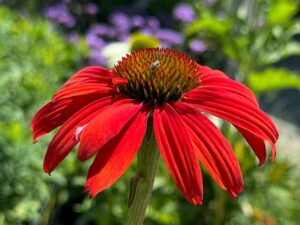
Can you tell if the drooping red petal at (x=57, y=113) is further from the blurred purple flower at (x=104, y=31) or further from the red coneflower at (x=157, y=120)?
the blurred purple flower at (x=104, y=31)

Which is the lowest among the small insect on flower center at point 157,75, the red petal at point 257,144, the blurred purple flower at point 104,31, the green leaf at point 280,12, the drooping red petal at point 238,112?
the blurred purple flower at point 104,31

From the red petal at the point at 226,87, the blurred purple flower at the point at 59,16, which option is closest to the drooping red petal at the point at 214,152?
the red petal at the point at 226,87

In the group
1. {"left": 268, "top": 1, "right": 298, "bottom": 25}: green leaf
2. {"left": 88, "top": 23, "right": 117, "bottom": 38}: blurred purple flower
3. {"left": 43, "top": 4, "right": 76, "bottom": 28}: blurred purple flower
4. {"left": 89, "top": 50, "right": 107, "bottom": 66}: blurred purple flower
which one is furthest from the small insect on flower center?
{"left": 43, "top": 4, "right": 76, "bottom": 28}: blurred purple flower

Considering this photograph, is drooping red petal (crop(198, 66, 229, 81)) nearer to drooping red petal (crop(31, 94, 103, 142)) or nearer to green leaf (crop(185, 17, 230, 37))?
drooping red petal (crop(31, 94, 103, 142))

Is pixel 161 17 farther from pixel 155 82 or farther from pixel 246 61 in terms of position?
pixel 155 82

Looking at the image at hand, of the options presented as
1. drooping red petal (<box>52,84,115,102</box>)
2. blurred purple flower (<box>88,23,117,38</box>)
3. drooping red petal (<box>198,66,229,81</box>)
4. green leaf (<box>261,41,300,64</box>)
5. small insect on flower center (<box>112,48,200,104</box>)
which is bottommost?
blurred purple flower (<box>88,23,117,38</box>)

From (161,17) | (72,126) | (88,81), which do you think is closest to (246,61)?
(88,81)

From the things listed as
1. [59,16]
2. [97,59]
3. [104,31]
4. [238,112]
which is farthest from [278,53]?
[59,16]
